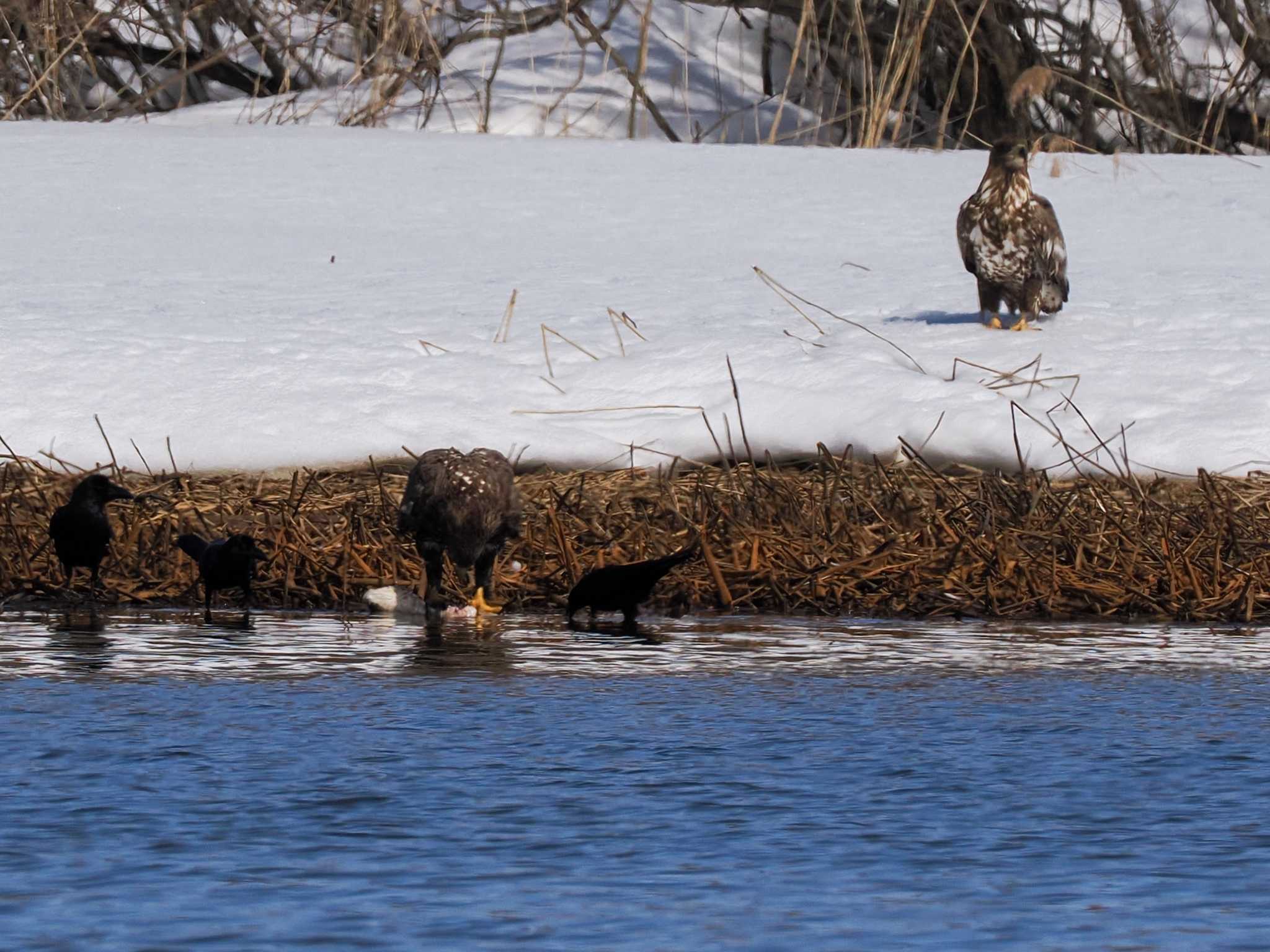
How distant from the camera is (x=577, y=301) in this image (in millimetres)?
9836

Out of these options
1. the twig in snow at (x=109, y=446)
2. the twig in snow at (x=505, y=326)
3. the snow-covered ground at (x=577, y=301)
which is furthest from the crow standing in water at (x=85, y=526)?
the twig in snow at (x=505, y=326)

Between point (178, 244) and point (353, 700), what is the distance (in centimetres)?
692

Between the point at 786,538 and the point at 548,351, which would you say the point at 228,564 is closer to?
the point at 786,538

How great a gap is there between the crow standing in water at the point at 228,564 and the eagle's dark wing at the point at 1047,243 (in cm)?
442

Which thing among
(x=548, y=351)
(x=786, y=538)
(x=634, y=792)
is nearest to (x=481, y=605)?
(x=786, y=538)

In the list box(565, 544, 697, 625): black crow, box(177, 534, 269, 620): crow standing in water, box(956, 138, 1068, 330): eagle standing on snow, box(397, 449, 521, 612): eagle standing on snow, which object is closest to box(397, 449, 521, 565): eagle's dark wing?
box(397, 449, 521, 612): eagle standing on snow

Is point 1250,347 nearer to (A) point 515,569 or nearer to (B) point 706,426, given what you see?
(B) point 706,426

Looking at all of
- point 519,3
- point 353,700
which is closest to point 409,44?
point 519,3

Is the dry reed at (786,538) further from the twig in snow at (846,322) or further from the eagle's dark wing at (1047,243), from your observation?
the eagle's dark wing at (1047,243)

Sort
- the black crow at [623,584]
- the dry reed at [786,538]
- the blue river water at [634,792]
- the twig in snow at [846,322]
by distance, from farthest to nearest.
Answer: the twig in snow at [846,322], the dry reed at [786,538], the black crow at [623,584], the blue river water at [634,792]

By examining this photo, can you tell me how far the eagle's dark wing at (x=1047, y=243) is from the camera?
9227mm

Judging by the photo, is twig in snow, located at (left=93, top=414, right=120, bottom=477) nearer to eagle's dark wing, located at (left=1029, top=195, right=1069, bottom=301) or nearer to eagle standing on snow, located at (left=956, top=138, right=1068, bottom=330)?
eagle standing on snow, located at (left=956, top=138, right=1068, bottom=330)

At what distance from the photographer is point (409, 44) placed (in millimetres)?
15586

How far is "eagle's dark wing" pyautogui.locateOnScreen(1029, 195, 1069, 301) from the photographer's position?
923 centimetres
